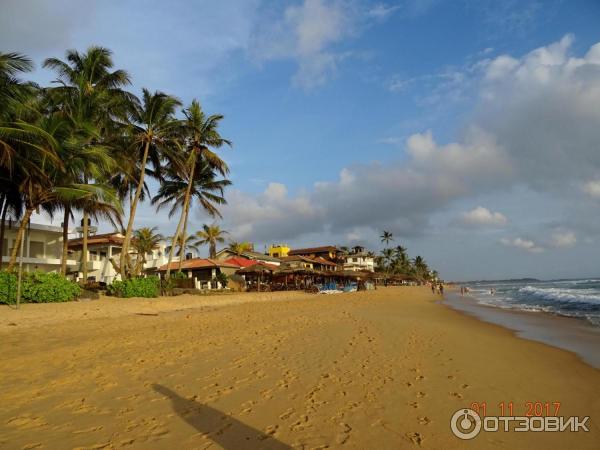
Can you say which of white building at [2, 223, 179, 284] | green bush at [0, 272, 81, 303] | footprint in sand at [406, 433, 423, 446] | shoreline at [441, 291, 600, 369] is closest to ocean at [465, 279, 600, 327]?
shoreline at [441, 291, 600, 369]

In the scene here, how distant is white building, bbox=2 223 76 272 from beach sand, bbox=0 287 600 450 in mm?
23714

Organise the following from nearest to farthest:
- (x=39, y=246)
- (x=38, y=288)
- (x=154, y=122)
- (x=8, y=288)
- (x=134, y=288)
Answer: (x=8, y=288)
(x=38, y=288)
(x=134, y=288)
(x=154, y=122)
(x=39, y=246)

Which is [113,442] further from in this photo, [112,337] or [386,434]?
[112,337]

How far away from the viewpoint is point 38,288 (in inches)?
621

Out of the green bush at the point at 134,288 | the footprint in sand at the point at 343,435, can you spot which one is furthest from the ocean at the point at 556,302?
the green bush at the point at 134,288

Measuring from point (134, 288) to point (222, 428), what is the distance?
19.2 metres

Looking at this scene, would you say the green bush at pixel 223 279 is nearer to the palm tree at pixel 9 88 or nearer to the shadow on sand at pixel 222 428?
the palm tree at pixel 9 88

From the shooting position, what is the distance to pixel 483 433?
3.96 metres

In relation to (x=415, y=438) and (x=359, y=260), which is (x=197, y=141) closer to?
(x=415, y=438)

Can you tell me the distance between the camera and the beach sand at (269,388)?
3693mm

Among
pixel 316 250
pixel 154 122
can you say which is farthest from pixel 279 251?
pixel 154 122

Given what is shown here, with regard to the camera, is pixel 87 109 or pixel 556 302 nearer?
pixel 87 109
